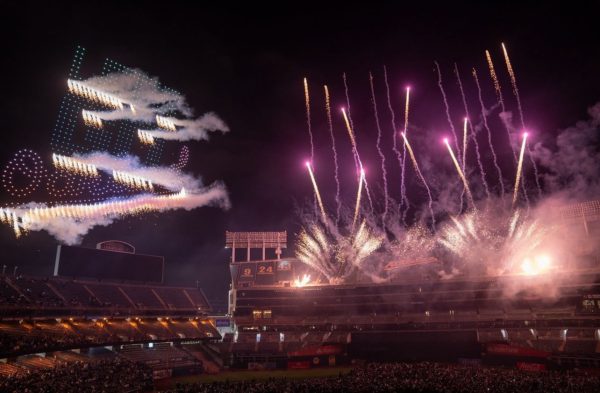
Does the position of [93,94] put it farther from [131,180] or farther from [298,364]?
[298,364]

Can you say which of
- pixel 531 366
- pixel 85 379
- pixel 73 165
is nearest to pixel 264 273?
pixel 73 165

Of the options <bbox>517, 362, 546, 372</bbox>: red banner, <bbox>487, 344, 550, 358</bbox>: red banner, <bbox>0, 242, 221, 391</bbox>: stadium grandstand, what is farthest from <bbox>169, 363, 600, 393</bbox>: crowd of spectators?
<bbox>487, 344, 550, 358</bbox>: red banner

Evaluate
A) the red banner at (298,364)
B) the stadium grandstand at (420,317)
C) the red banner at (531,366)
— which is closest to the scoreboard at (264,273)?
the stadium grandstand at (420,317)

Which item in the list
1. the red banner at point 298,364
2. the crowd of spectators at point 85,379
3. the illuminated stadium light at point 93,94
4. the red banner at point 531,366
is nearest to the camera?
the crowd of spectators at point 85,379

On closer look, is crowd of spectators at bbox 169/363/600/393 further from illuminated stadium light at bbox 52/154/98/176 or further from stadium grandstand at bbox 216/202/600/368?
illuminated stadium light at bbox 52/154/98/176

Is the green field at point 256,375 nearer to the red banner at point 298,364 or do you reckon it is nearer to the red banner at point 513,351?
the red banner at point 298,364

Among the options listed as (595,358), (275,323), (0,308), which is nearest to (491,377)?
(595,358)

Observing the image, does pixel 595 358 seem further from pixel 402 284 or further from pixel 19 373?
pixel 19 373

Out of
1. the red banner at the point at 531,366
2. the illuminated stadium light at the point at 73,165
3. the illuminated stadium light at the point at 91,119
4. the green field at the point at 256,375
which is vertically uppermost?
the illuminated stadium light at the point at 91,119
